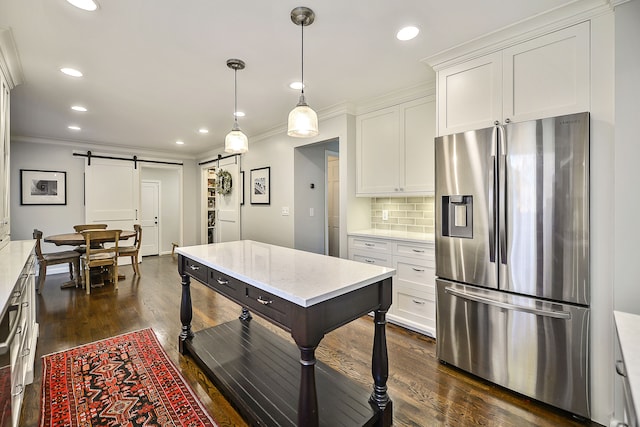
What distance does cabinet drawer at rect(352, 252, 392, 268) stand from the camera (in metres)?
3.17

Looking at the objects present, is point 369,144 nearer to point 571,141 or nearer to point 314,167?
point 314,167

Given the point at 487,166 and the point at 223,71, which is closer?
the point at 487,166

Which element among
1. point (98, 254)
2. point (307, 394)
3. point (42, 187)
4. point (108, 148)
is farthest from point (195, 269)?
point (108, 148)

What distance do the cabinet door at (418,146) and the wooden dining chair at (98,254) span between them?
4.26m

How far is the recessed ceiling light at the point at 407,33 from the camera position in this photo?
81.7 inches

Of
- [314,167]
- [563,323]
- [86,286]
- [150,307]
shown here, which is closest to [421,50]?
[563,323]

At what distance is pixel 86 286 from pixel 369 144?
4413mm

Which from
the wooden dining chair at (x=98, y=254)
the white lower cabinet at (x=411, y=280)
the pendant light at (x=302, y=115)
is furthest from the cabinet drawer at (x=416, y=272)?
the wooden dining chair at (x=98, y=254)

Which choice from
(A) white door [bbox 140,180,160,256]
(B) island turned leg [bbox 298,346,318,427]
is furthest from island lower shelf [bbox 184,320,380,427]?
(A) white door [bbox 140,180,160,256]

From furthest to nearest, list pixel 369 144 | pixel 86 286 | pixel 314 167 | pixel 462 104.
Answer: pixel 314 167, pixel 86 286, pixel 369 144, pixel 462 104

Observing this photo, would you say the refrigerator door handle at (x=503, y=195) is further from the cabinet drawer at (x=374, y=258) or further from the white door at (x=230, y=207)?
the white door at (x=230, y=207)

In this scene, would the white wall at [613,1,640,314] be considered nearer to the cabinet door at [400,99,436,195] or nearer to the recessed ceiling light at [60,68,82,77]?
the cabinet door at [400,99,436,195]

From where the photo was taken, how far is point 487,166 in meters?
2.07

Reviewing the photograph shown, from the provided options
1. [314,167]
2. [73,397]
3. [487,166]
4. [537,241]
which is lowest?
[73,397]
